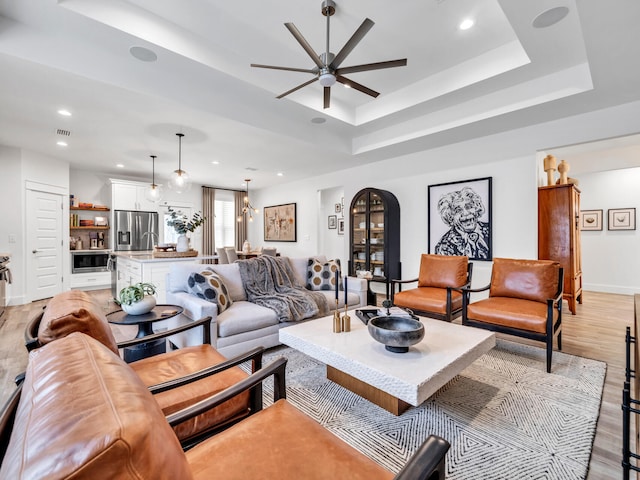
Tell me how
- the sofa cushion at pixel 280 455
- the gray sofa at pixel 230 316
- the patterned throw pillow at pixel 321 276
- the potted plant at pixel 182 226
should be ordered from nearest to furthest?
the sofa cushion at pixel 280 455 < the gray sofa at pixel 230 316 < the patterned throw pillow at pixel 321 276 < the potted plant at pixel 182 226

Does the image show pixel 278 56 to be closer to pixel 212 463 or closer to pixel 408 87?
pixel 408 87

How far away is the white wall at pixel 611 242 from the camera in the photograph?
18.4 feet

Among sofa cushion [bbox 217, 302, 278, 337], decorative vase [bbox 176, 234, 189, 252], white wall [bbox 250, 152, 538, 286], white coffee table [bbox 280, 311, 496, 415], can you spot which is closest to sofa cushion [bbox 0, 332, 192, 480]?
white coffee table [bbox 280, 311, 496, 415]

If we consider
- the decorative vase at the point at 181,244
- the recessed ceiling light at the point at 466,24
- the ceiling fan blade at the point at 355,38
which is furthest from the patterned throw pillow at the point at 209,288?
the recessed ceiling light at the point at 466,24

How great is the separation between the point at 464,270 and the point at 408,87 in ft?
7.92

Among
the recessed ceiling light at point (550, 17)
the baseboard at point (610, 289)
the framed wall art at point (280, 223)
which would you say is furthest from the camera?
the framed wall art at point (280, 223)

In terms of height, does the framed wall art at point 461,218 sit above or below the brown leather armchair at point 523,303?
above

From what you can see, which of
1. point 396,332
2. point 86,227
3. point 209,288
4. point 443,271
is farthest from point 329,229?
point 396,332

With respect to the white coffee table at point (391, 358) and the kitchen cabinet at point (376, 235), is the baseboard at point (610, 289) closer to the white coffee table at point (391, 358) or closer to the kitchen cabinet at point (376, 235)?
the kitchen cabinet at point (376, 235)

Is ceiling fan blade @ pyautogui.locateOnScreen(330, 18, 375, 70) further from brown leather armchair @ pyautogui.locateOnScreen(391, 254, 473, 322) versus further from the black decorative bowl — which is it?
brown leather armchair @ pyautogui.locateOnScreen(391, 254, 473, 322)

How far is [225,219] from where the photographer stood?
8.73 metres

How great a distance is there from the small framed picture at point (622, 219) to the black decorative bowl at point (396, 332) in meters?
6.43

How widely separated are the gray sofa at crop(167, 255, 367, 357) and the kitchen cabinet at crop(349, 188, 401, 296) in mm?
1923

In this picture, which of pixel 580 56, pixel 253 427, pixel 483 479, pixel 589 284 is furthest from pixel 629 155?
pixel 253 427
